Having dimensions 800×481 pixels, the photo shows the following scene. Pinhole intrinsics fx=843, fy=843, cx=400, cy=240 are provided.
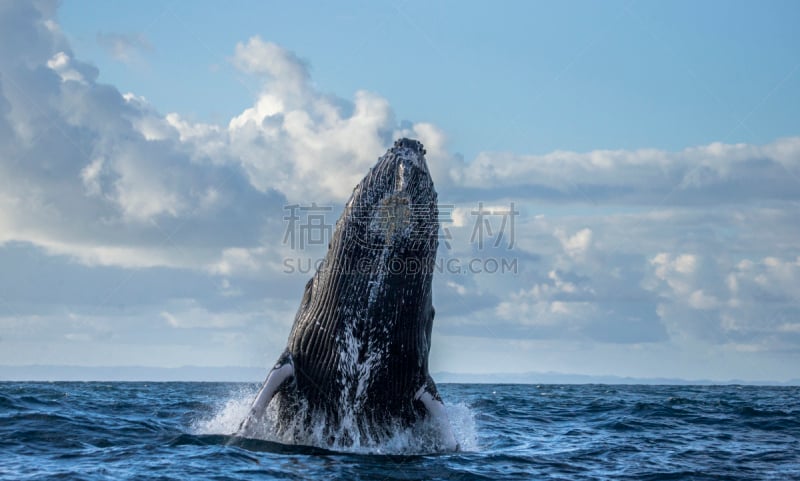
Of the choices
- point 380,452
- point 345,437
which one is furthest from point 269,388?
point 380,452

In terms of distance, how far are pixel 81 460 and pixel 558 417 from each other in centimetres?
1480

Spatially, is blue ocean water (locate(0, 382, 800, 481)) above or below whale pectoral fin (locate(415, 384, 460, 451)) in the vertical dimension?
below

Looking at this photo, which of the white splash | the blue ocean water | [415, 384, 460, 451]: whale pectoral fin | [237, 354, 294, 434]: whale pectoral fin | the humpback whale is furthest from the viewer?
[415, 384, 460, 451]: whale pectoral fin

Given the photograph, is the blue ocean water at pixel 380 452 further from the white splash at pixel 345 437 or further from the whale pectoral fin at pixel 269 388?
the whale pectoral fin at pixel 269 388

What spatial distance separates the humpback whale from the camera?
1193 centimetres

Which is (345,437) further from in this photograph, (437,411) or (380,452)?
(437,411)

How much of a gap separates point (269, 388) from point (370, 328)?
166 centimetres

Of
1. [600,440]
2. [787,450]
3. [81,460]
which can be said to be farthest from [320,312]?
[787,450]

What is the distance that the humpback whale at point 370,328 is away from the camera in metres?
11.9

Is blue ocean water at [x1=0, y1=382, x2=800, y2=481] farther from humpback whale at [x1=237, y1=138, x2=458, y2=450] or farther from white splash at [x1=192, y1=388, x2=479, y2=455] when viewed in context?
humpback whale at [x1=237, y1=138, x2=458, y2=450]

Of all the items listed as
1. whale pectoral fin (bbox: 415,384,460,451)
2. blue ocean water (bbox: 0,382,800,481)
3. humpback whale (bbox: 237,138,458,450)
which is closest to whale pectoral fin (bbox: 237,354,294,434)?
humpback whale (bbox: 237,138,458,450)

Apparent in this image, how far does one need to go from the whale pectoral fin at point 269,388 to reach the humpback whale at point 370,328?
1cm

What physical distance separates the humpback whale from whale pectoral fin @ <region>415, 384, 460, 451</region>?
0.01 m

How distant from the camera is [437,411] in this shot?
12.5 meters
